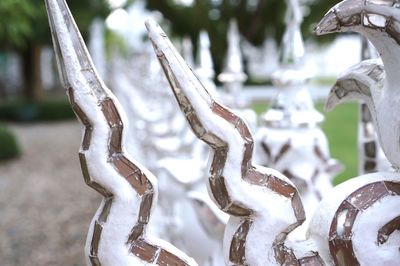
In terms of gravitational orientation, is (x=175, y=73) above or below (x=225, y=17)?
below

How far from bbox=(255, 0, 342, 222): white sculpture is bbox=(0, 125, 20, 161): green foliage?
9.82m

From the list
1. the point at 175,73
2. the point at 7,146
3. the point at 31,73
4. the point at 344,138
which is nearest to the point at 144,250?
the point at 175,73

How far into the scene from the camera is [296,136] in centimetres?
207

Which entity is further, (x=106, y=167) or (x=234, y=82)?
(x=234, y=82)

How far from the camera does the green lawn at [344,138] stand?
280 inches

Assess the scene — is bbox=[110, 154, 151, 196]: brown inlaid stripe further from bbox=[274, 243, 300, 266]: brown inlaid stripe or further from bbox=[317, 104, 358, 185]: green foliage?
bbox=[317, 104, 358, 185]: green foliage

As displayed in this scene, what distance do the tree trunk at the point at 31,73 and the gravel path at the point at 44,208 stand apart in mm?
9100

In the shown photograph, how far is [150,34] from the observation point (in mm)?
1115

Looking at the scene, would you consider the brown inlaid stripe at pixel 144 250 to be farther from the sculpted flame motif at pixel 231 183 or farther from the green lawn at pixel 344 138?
the green lawn at pixel 344 138

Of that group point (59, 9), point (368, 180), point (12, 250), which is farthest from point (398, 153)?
point (12, 250)

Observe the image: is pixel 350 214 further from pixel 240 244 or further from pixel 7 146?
pixel 7 146

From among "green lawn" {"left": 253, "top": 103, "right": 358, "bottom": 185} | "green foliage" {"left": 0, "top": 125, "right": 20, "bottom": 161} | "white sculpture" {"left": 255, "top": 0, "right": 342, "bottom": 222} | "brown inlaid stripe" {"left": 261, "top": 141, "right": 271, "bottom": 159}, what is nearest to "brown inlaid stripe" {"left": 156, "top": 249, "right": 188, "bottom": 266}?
"white sculpture" {"left": 255, "top": 0, "right": 342, "bottom": 222}

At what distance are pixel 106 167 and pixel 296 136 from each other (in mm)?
1074

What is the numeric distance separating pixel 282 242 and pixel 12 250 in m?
4.94
